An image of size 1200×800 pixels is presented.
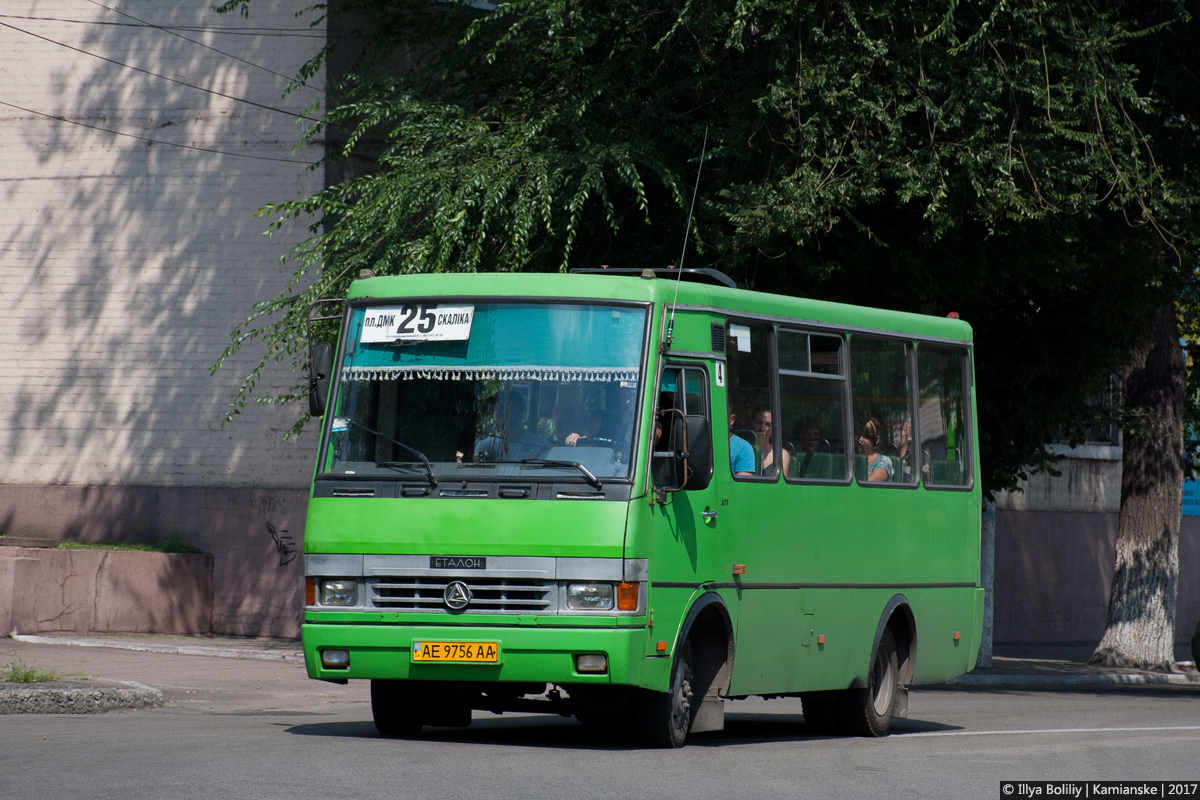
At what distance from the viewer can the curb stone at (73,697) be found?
11.9 meters

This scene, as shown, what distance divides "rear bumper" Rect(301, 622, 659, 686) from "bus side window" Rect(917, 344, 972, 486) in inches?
155

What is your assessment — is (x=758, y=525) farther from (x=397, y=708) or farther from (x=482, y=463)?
(x=397, y=708)

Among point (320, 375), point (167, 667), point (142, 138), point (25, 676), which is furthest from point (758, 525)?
point (142, 138)

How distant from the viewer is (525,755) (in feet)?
30.5

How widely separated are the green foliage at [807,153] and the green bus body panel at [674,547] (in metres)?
3.55

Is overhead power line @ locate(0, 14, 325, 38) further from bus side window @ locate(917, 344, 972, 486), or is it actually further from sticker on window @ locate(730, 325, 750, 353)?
sticker on window @ locate(730, 325, 750, 353)

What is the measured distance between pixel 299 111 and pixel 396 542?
468 inches

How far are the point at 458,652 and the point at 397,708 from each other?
119 cm

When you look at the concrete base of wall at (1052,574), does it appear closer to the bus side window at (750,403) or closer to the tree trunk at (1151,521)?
the tree trunk at (1151,521)

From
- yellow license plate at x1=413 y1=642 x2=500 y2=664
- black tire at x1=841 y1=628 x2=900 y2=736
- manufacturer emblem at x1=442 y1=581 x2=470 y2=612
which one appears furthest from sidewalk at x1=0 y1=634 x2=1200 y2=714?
black tire at x1=841 y1=628 x2=900 y2=736

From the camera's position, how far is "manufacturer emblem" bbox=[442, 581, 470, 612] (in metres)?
9.50

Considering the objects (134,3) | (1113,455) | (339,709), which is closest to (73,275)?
(134,3)

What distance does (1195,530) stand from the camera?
30.5 m

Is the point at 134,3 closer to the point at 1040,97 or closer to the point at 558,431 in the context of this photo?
the point at 1040,97
